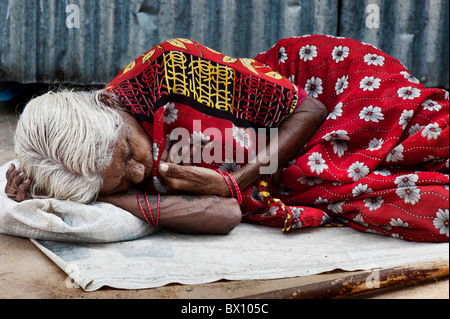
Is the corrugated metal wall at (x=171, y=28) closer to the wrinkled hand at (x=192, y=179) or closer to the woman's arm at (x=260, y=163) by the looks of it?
the woman's arm at (x=260, y=163)

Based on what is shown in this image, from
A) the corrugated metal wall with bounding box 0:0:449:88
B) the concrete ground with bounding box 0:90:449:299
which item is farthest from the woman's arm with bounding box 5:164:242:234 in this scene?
the corrugated metal wall with bounding box 0:0:449:88

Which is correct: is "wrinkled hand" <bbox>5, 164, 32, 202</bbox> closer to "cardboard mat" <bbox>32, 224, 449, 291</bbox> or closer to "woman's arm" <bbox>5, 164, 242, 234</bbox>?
"woman's arm" <bbox>5, 164, 242, 234</bbox>

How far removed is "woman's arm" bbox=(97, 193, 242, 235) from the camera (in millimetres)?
2795

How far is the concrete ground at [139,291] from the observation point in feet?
7.65

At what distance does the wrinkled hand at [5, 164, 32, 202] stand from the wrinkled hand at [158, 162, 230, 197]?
0.62 metres

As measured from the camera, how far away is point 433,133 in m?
2.78

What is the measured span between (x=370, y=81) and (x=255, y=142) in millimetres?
677

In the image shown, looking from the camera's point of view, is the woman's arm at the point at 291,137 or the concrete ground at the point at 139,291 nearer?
the concrete ground at the point at 139,291

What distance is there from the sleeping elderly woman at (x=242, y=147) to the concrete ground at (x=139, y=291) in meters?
0.33

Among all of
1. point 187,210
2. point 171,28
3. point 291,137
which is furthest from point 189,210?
point 171,28

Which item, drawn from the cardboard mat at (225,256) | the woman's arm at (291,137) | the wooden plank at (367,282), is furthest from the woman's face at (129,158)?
the wooden plank at (367,282)

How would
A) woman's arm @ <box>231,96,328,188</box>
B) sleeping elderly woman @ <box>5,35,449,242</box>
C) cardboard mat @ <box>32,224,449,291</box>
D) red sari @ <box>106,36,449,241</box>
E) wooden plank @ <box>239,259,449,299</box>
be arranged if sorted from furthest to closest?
woman's arm @ <box>231,96,328,188</box> < red sari @ <box>106,36,449,241</box> < sleeping elderly woman @ <box>5,35,449,242</box> < cardboard mat @ <box>32,224,449,291</box> < wooden plank @ <box>239,259,449,299</box>

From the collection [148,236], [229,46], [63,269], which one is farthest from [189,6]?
[63,269]

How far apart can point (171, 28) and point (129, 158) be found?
2.14 meters
